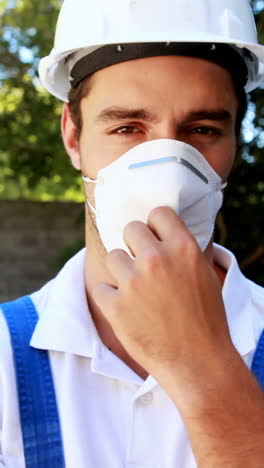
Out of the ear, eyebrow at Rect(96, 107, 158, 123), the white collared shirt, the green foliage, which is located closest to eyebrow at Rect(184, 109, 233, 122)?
eyebrow at Rect(96, 107, 158, 123)

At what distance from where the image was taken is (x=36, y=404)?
1700 millimetres

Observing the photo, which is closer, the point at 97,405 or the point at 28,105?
the point at 97,405

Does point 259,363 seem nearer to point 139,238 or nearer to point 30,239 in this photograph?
point 139,238

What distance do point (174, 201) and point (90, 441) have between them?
2.33 feet

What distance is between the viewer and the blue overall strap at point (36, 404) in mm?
1643

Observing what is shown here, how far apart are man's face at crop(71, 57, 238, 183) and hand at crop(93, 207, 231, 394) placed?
0.72m

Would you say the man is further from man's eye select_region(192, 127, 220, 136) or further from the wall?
the wall

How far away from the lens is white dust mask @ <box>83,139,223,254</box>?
1.69 meters

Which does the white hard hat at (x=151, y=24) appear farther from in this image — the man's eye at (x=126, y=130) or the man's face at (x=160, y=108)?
the man's eye at (x=126, y=130)

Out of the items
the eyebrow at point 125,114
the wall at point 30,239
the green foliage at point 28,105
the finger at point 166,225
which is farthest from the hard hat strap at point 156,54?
the wall at point 30,239

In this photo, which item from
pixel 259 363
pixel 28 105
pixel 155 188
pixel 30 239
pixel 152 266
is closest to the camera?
pixel 152 266

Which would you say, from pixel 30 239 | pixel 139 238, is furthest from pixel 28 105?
pixel 139 238

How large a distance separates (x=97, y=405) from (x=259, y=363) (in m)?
0.51

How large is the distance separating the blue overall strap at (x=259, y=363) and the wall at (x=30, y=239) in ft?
23.8
